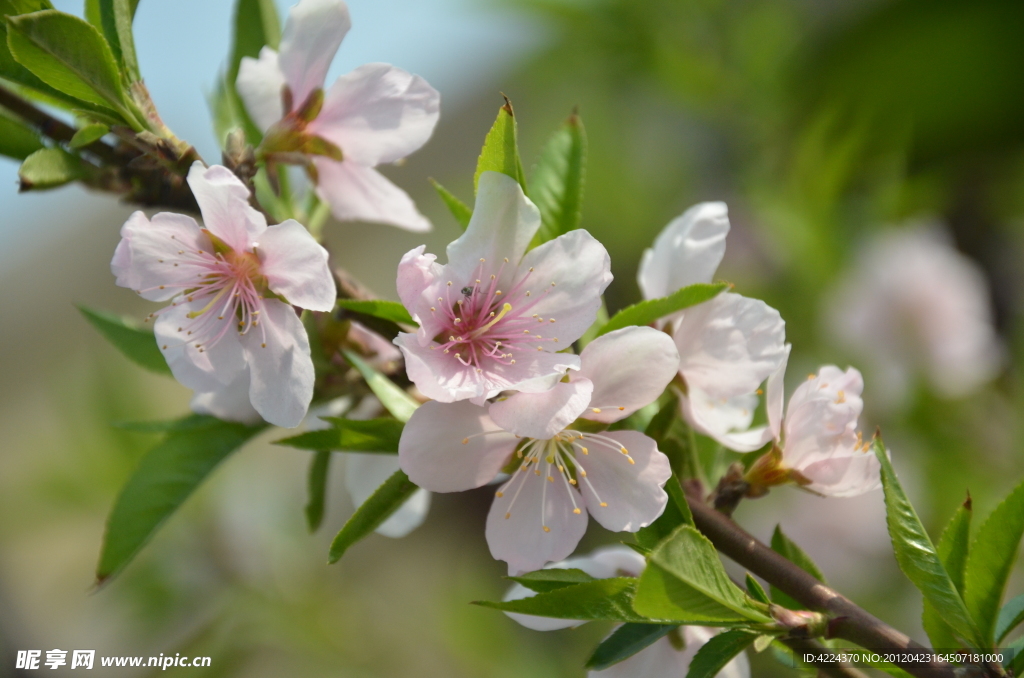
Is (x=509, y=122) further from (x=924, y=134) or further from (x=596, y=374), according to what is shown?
(x=924, y=134)

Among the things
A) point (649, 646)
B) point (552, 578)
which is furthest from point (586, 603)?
point (649, 646)

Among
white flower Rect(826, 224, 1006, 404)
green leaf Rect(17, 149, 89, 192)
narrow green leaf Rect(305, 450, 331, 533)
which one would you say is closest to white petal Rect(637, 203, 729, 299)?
narrow green leaf Rect(305, 450, 331, 533)

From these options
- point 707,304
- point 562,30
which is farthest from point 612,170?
point 707,304

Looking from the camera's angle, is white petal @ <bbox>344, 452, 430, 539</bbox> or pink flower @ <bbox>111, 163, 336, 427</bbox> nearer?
pink flower @ <bbox>111, 163, 336, 427</bbox>

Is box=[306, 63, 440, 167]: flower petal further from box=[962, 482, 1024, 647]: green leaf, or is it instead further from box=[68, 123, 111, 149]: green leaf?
box=[962, 482, 1024, 647]: green leaf

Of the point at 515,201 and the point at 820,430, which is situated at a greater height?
the point at 515,201

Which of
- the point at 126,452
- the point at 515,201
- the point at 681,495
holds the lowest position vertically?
the point at 126,452

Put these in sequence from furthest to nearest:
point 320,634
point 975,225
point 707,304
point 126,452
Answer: point 975,225, point 320,634, point 126,452, point 707,304

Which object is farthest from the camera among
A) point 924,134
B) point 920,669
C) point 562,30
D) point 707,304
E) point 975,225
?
point 924,134
